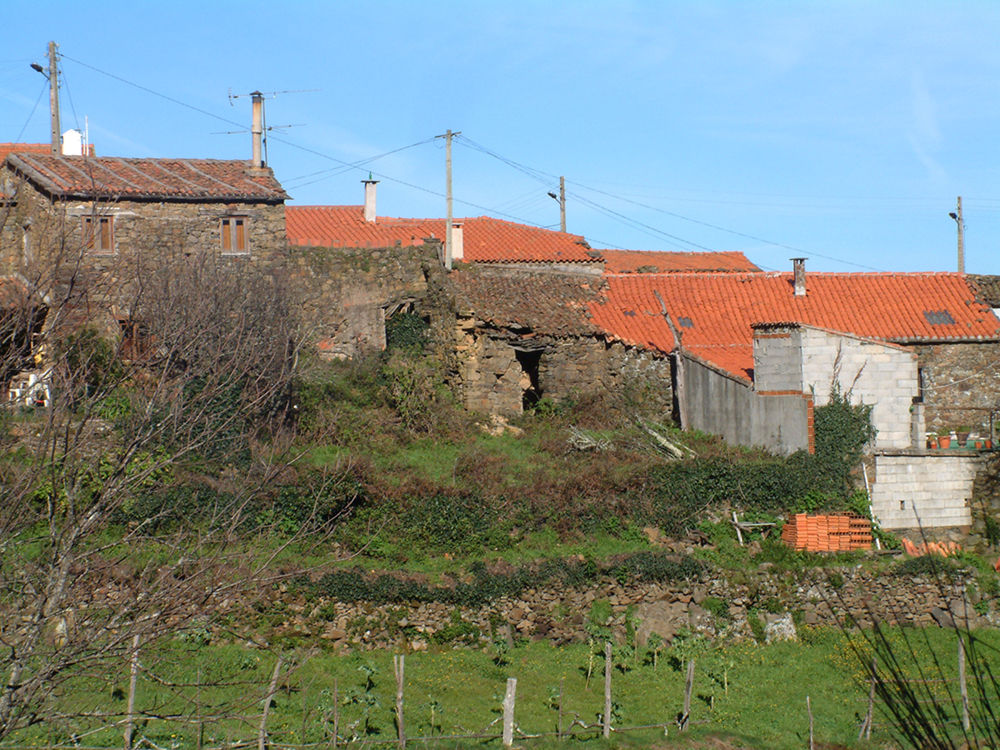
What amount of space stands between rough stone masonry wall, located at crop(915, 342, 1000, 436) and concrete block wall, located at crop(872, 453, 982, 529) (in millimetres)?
4849

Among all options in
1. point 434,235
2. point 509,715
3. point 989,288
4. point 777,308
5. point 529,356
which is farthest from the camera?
point 434,235

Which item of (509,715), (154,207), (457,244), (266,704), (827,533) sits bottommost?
(509,715)

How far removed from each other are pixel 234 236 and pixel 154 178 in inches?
107

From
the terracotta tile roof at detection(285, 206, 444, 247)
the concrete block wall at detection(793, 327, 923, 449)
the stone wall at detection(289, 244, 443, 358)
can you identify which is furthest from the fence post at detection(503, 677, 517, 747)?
the terracotta tile roof at detection(285, 206, 444, 247)

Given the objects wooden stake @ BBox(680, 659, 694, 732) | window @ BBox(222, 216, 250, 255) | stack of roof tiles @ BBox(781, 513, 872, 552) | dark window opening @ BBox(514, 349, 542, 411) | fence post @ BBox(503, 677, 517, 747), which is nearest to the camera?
fence post @ BBox(503, 677, 517, 747)

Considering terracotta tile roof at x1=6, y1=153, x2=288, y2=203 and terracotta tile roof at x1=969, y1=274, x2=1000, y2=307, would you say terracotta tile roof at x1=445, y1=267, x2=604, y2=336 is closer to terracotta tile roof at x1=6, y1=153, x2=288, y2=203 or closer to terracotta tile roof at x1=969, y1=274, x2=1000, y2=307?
terracotta tile roof at x1=6, y1=153, x2=288, y2=203

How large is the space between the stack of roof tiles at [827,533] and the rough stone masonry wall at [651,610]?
2.55ft

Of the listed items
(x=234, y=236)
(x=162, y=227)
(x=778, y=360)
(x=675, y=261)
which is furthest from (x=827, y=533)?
(x=675, y=261)

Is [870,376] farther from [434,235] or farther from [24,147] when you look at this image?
[24,147]

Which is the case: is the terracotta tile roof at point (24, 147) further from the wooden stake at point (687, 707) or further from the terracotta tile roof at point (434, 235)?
the wooden stake at point (687, 707)

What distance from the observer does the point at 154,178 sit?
28969 mm

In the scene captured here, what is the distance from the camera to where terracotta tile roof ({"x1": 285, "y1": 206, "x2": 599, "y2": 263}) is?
3075 cm

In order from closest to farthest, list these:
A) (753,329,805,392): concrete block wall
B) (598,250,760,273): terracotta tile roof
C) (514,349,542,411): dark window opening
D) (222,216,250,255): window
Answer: (753,329,805,392): concrete block wall → (514,349,542,411): dark window opening → (222,216,250,255): window → (598,250,760,273): terracotta tile roof

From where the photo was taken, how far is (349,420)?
2433 cm
